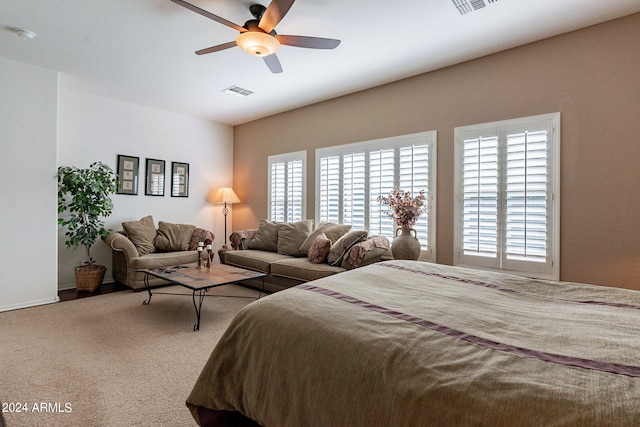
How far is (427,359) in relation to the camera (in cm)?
92

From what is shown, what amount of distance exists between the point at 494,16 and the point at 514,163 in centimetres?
136

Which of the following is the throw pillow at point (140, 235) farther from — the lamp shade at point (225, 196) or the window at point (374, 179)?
the window at point (374, 179)

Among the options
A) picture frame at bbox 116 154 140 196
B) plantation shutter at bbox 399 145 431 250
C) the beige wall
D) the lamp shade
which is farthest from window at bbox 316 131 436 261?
picture frame at bbox 116 154 140 196

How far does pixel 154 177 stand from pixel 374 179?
12.0 feet

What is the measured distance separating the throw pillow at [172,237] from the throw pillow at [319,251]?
7.64 ft

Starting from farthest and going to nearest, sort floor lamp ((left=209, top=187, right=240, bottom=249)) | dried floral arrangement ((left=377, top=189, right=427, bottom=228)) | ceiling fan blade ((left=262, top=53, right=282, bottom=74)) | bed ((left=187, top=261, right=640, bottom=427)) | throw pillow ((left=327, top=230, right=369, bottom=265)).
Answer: floor lamp ((left=209, top=187, right=240, bottom=249))
throw pillow ((left=327, top=230, right=369, bottom=265))
dried floral arrangement ((left=377, top=189, right=427, bottom=228))
ceiling fan blade ((left=262, top=53, right=282, bottom=74))
bed ((left=187, top=261, right=640, bottom=427))

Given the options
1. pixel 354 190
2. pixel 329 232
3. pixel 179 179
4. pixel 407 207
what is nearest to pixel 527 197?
pixel 407 207

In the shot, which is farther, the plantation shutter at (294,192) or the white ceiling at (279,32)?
the plantation shutter at (294,192)

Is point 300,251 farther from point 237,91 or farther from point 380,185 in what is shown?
point 237,91

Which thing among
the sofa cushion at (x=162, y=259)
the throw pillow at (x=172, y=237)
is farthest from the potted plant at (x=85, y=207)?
the throw pillow at (x=172, y=237)

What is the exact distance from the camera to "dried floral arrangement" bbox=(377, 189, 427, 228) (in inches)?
141

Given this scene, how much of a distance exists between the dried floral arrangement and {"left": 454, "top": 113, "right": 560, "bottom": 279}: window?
15.9 inches

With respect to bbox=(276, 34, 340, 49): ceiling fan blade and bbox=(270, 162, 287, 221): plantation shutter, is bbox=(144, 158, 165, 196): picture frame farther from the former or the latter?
bbox=(276, 34, 340, 49): ceiling fan blade

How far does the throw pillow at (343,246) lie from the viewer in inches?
147
